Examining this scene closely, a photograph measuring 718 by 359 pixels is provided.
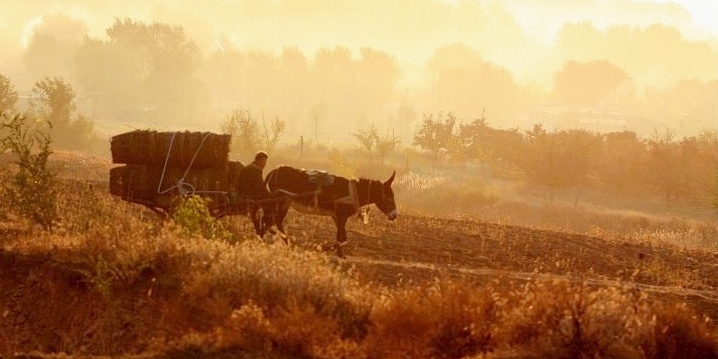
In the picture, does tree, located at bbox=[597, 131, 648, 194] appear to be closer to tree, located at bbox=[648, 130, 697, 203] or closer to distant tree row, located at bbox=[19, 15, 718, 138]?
tree, located at bbox=[648, 130, 697, 203]

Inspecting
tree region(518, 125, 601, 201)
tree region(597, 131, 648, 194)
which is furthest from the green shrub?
tree region(597, 131, 648, 194)

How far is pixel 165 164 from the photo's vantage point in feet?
49.0

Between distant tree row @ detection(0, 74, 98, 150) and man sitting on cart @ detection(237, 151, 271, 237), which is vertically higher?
distant tree row @ detection(0, 74, 98, 150)

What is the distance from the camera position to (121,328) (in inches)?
457

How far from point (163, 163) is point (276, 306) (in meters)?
5.98

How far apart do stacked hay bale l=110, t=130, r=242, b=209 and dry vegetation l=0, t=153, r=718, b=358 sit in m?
0.73

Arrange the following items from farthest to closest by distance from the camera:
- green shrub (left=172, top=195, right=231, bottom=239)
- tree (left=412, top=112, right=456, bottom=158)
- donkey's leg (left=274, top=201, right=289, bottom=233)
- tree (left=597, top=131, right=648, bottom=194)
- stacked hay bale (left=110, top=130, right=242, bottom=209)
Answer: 1. tree (left=412, top=112, right=456, bottom=158)
2. tree (left=597, top=131, right=648, bottom=194)
3. donkey's leg (left=274, top=201, right=289, bottom=233)
4. stacked hay bale (left=110, top=130, right=242, bottom=209)
5. green shrub (left=172, top=195, right=231, bottom=239)

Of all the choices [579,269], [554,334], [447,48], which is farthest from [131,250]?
[447,48]

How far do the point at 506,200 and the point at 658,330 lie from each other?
4433 centimetres

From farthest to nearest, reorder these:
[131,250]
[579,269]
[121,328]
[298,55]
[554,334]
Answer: [298,55]
[579,269]
[131,250]
[121,328]
[554,334]

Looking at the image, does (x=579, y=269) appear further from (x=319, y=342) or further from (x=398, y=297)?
(x=319, y=342)

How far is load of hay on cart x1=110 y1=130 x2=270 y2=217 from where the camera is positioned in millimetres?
15016

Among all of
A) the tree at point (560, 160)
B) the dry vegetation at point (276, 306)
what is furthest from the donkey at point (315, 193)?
the tree at point (560, 160)

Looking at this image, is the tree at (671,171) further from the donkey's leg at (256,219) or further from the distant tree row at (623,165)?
the donkey's leg at (256,219)
